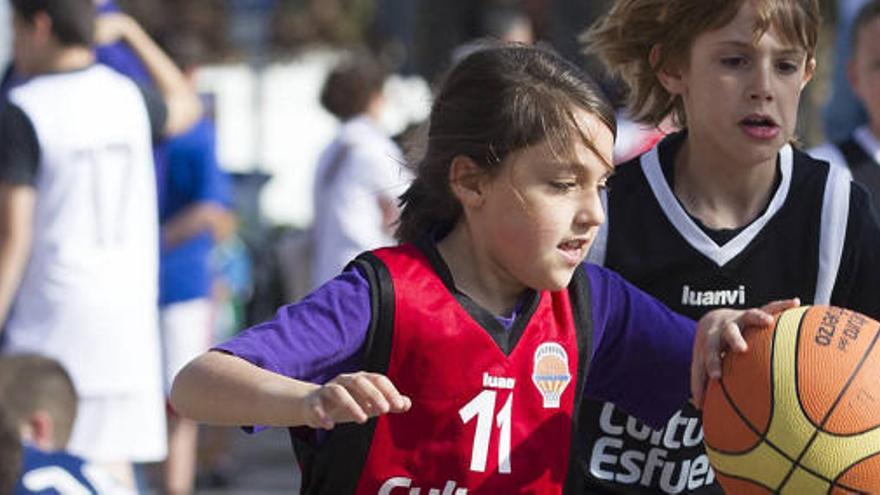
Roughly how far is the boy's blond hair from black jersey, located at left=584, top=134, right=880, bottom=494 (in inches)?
13.5

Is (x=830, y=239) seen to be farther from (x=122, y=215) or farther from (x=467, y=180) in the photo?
(x=122, y=215)

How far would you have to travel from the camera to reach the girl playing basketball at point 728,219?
4543mm

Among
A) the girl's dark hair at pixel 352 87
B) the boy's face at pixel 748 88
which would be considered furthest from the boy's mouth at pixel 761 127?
the girl's dark hair at pixel 352 87

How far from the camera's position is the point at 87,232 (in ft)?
23.2

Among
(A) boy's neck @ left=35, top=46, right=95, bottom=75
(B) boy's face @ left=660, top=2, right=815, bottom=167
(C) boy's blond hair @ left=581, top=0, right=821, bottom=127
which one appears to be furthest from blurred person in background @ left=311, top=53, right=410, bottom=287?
(B) boy's face @ left=660, top=2, right=815, bottom=167

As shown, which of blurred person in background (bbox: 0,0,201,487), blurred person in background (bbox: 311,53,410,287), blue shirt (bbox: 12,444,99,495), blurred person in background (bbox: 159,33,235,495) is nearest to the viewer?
blue shirt (bbox: 12,444,99,495)

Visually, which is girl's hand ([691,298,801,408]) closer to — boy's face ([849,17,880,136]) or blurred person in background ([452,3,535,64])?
boy's face ([849,17,880,136])

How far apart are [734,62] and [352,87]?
5.70 metres

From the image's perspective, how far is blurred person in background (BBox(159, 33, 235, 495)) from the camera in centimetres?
902

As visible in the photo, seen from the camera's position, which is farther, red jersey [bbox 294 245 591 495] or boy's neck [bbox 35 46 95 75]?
boy's neck [bbox 35 46 95 75]

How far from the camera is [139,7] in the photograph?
1084 cm

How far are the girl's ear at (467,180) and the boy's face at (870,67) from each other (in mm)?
2667

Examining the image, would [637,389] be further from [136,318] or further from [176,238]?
[176,238]

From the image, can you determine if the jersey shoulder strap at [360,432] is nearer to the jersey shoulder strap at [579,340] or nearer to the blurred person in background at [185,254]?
the jersey shoulder strap at [579,340]
